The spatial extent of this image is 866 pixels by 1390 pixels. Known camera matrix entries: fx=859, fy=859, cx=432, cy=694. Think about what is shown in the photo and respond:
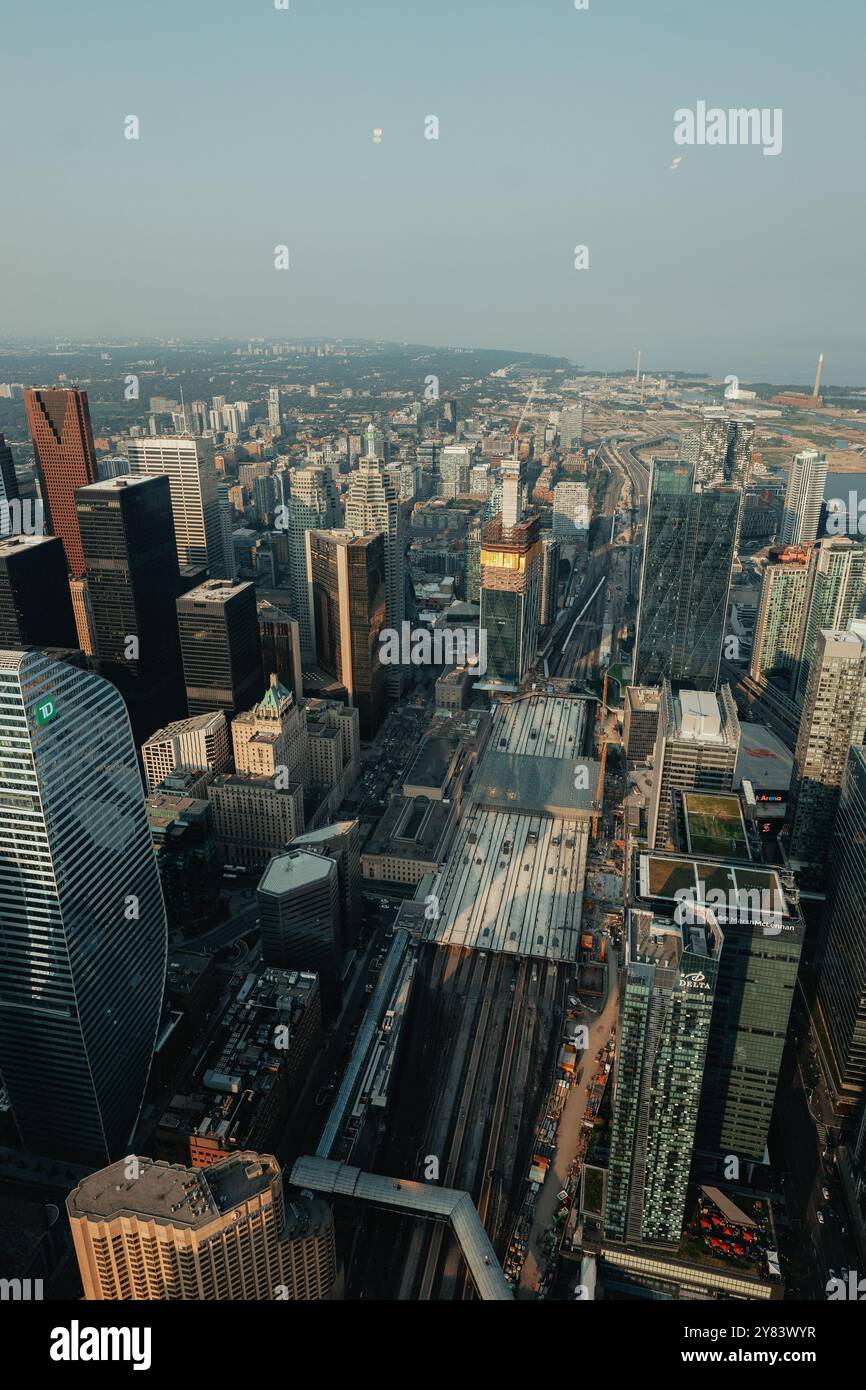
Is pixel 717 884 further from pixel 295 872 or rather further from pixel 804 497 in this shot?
pixel 804 497

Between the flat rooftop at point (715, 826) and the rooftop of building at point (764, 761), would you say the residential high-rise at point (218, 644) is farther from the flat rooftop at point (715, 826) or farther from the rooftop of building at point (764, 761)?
the rooftop of building at point (764, 761)

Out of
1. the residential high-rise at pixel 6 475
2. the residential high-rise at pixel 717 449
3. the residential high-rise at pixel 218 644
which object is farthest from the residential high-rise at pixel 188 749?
the residential high-rise at pixel 717 449

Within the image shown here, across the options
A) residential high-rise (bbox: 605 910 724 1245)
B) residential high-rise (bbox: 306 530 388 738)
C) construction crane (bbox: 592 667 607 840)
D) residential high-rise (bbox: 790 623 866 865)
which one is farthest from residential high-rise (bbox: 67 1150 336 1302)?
residential high-rise (bbox: 306 530 388 738)

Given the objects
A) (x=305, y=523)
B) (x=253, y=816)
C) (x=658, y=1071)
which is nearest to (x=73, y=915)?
(x=658, y=1071)

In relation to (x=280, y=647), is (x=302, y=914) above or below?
below

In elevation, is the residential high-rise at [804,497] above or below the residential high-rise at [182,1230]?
above
